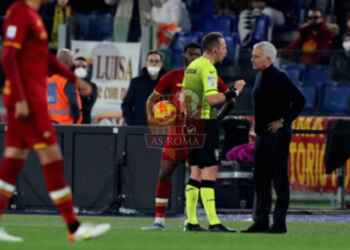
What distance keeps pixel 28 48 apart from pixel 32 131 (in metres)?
0.71

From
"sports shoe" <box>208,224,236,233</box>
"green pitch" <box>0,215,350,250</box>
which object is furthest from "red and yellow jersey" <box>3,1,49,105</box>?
"sports shoe" <box>208,224,236,233</box>

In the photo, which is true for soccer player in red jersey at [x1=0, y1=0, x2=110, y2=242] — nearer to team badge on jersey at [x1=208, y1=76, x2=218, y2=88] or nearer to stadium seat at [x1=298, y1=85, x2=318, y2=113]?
team badge on jersey at [x1=208, y1=76, x2=218, y2=88]

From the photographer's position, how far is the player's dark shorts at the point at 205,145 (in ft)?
55.7

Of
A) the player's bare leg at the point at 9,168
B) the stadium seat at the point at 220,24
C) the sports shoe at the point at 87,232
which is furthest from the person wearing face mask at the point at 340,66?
the sports shoe at the point at 87,232

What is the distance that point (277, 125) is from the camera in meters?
17.2

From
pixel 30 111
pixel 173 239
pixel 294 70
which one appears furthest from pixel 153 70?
pixel 30 111

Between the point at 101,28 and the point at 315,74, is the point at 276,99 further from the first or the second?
the point at 101,28

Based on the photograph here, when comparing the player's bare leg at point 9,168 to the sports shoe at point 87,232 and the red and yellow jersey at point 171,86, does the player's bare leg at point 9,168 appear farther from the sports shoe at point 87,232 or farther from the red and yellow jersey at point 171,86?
the red and yellow jersey at point 171,86

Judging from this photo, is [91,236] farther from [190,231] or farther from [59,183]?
[190,231]

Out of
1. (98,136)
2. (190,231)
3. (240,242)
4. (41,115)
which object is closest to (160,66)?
(98,136)

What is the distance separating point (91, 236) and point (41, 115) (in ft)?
3.72

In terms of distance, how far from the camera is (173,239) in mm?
15336

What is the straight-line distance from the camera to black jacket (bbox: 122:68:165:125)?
21344 millimetres

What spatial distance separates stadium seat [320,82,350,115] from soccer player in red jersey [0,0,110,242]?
34.7ft
